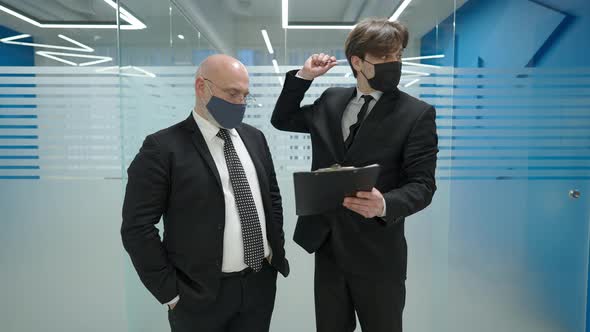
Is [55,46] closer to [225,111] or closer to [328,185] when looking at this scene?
[225,111]

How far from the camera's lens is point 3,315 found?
2.68 meters

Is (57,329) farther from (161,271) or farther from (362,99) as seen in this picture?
(362,99)

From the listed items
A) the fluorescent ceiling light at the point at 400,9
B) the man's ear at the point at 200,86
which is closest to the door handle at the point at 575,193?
the fluorescent ceiling light at the point at 400,9

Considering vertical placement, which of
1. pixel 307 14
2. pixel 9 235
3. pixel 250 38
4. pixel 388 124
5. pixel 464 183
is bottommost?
pixel 9 235

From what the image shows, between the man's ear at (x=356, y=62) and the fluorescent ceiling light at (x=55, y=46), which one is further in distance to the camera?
the fluorescent ceiling light at (x=55, y=46)

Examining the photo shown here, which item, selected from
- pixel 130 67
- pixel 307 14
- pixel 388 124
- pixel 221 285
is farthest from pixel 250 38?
pixel 221 285

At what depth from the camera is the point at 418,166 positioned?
1493 mm

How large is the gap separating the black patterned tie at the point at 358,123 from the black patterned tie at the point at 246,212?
413 millimetres

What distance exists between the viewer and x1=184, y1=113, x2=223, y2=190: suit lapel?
4.89 ft

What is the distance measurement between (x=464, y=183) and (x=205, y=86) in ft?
6.27

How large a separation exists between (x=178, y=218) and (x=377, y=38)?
0.96m

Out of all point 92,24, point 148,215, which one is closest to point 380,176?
point 148,215

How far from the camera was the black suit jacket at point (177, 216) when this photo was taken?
1.42 m

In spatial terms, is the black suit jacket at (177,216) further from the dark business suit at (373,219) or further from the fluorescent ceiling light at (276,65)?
the fluorescent ceiling light at (276,65)
